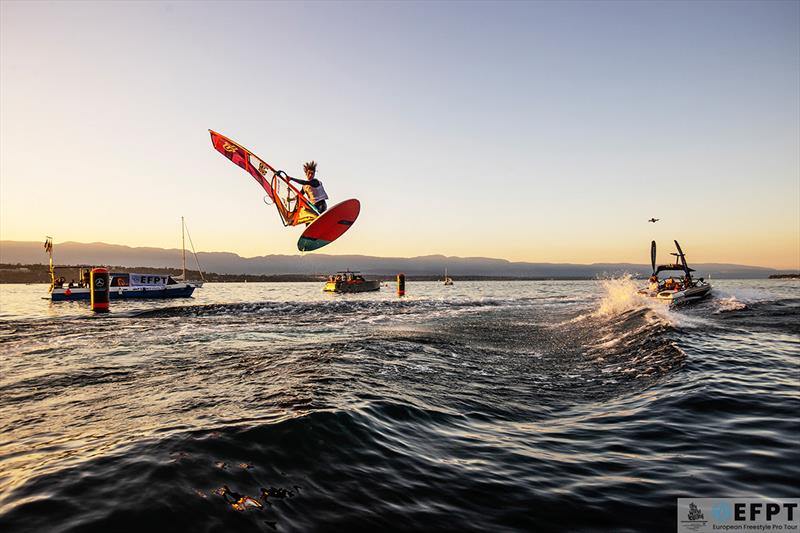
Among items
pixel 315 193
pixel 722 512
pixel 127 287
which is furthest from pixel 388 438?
pixel 127 287

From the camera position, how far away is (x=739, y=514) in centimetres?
389

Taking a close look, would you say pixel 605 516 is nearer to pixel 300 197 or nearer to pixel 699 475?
pixel 699 475

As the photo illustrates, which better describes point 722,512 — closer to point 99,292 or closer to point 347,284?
point 99,292

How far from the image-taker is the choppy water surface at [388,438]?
3719 millimetres

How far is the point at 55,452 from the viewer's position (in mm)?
4977

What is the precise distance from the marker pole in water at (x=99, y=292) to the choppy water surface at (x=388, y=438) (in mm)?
22105

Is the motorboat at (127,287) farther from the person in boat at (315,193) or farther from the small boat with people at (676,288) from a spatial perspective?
the small boat with people at (676,288)

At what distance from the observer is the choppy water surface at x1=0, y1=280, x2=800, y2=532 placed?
146 inches

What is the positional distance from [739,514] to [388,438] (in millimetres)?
3713

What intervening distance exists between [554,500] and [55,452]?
5639 millimetres

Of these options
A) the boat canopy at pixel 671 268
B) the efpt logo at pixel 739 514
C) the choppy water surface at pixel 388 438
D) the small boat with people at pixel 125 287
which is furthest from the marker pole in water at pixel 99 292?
the boat canopy at pixel 671 268

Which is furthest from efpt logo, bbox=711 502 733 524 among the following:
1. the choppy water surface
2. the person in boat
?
the person in boat

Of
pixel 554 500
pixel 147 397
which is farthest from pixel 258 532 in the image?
pixel 147 397

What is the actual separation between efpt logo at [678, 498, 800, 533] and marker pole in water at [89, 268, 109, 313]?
3642cm
